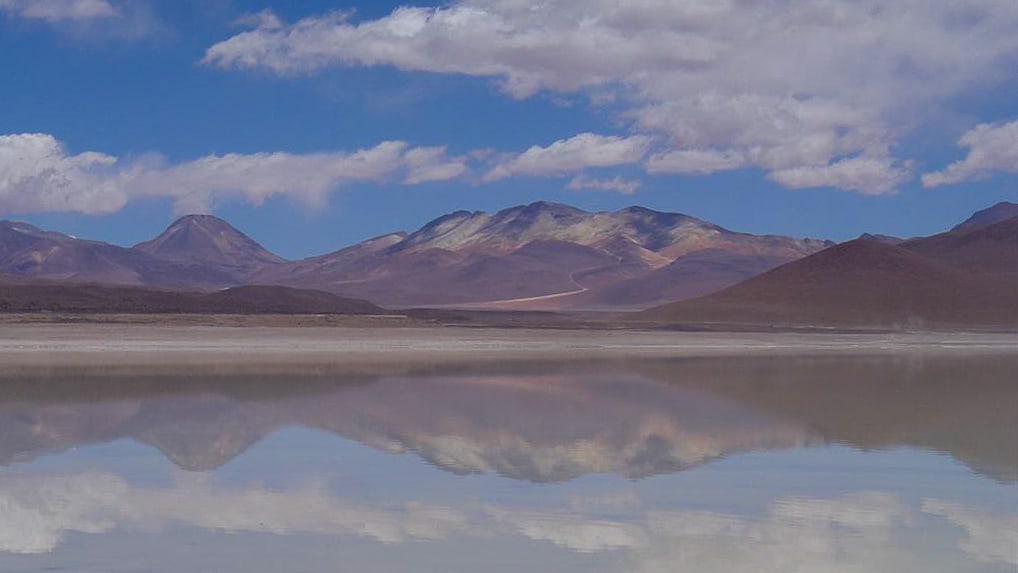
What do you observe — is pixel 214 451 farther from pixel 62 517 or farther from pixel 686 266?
pixel 686 266

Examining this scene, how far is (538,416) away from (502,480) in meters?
6.24

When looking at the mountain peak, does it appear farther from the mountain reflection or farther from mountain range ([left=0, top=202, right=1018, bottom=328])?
the mountain reflection

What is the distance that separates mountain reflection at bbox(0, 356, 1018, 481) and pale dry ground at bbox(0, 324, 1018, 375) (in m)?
5.76

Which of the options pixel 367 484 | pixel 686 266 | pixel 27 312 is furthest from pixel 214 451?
pixel 686 266

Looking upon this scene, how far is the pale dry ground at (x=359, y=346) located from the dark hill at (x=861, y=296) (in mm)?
16810

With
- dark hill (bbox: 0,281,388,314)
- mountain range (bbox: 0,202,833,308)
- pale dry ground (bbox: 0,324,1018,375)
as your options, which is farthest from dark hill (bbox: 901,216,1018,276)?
dark hill (bbox: 0,281,388,314)

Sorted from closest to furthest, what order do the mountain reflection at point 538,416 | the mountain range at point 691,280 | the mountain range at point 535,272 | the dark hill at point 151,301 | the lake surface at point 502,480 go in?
the lake surface at point 502,480
the mountain reflection at point 538,416
the dark hill at point 151,301
the mountain range at point 691,280
the mountain range at point 535,272

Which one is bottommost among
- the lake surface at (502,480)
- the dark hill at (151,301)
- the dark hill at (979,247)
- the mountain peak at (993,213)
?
the lake surface at (502,480)

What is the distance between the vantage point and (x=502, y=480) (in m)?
12.1

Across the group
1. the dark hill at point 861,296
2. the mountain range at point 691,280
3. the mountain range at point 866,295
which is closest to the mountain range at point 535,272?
the mountain range at point 691,280

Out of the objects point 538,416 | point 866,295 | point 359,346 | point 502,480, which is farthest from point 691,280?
point 502,480

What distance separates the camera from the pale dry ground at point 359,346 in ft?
102

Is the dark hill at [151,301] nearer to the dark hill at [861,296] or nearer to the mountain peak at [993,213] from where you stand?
the dark hill at [861,296]

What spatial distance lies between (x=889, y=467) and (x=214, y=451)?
761cm
